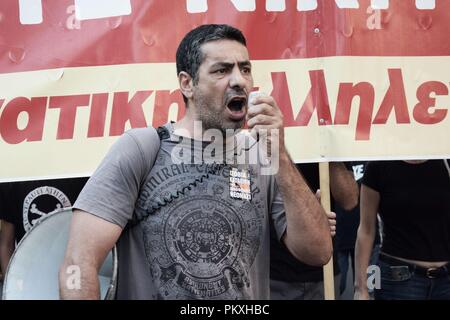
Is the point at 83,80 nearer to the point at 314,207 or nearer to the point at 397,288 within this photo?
the point at 314,207

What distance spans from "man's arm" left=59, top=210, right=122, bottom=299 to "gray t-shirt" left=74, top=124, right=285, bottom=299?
0.10 ft

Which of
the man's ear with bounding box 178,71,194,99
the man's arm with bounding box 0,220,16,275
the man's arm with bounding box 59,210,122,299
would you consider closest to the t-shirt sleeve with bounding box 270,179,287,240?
the man's ear with bounding box 178,71,194,99

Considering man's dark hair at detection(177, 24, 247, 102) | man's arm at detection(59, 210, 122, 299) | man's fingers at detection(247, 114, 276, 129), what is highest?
man's dark hair at detection(177, 24, 247, 102)

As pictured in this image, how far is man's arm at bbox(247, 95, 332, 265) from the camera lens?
2.51m

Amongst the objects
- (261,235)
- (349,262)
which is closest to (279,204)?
(261,235)

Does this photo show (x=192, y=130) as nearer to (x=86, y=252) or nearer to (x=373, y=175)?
(x=86, y=252)

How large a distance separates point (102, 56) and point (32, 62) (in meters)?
0.34

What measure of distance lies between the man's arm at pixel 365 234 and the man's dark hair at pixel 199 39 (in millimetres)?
1512

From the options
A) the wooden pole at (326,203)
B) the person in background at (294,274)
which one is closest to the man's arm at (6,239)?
the person in background at (294,274)

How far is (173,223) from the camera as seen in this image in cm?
259

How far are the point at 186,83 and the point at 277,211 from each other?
0.60 metres

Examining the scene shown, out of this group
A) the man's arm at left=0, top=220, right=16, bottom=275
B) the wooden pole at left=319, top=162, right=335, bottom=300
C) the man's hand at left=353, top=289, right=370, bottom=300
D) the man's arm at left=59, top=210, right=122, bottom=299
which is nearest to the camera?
the man's arm at left=59, top=210, right=122, bottom=299

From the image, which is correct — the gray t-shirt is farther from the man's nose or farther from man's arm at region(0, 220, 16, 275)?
man's arm at region(0, 220, 16, 275)

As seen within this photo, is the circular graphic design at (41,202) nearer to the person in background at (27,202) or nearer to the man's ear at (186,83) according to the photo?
the person in background at (27,202)
